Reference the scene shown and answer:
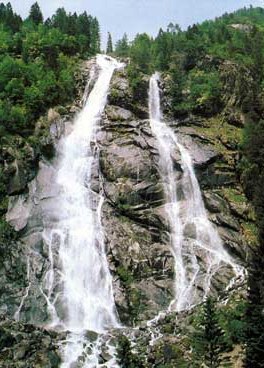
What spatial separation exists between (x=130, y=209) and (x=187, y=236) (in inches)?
221

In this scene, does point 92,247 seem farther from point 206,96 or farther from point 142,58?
point 142,58

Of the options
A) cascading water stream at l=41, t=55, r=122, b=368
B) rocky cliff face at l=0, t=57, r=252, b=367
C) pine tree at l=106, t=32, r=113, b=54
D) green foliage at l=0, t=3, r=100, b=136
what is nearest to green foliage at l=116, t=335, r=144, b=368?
cascading water stream at l=41, t=55, r=122, b=368

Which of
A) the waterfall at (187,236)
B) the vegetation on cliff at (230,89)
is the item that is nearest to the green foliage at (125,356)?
the vegetation on cliff at (230,89)

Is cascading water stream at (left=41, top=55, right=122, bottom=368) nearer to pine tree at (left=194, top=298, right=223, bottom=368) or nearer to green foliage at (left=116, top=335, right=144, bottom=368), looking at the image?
green foliage at (left=116, top=335, right=144, bottom=368)

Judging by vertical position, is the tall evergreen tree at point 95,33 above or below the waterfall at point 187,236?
above

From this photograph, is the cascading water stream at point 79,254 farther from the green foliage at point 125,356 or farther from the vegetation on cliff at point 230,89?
the vegetation on cliff at point 230,89

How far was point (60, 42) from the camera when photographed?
78.7 meters

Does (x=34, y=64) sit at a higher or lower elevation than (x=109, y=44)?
lower

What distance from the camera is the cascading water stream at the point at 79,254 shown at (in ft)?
146

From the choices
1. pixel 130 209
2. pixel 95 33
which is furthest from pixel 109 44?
pixel 130 209

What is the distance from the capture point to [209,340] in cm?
3778

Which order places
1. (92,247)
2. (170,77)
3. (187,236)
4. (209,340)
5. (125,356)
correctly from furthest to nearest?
(170,77)
(187,236)
(92,247)
(209,340)
(125,356)

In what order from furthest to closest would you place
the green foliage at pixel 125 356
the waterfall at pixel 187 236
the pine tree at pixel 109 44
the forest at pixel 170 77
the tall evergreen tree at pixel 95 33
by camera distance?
the pine tree at pixel 109 44
the tall evergreen tree at pixel 95 33
the forest at pixel 170 77
the waterfall at pixel 187 236
the green foliage at pixel 125 356

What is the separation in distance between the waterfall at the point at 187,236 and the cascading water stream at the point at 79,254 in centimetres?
606
